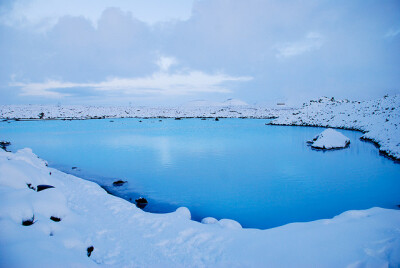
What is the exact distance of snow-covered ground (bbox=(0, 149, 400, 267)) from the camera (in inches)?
169

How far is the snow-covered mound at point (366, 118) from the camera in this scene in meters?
20.9

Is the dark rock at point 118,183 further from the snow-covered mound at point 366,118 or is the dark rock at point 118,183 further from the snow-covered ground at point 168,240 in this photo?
the snow-covered mound at point 366,118

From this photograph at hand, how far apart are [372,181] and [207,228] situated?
36.0ft

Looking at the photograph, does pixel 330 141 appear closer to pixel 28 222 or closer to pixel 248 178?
pixel 248 178

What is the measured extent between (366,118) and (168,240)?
130 feet

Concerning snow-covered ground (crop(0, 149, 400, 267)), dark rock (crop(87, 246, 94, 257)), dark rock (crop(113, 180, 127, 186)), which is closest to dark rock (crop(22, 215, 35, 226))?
snow-covered ground (crop(0, 149, 400, 267))

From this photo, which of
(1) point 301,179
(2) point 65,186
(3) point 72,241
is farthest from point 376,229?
(2) point 65,186

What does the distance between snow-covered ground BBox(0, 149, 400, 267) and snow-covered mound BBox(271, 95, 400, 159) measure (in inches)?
628

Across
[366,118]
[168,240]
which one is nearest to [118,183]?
[168,240]

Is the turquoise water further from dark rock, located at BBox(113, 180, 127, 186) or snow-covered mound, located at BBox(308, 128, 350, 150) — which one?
snow-covered mound, located at BBox(308, 128, 350, 150)

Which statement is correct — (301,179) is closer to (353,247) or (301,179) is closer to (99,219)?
(353,247)

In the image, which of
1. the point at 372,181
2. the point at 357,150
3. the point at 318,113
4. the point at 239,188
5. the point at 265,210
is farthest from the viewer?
the point at 318,113

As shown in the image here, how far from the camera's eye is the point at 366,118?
35125 mm

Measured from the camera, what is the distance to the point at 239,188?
11.6 m
